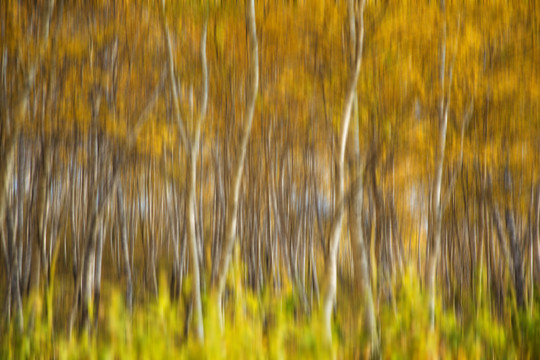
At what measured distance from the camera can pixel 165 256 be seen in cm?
892

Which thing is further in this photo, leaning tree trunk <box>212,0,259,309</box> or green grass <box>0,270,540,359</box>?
leaning tree trunk <box>212,0,259,309</box>

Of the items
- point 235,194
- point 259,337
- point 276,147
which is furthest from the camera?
point 276,147

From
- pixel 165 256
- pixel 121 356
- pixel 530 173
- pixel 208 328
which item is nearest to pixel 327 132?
pixel 530 173

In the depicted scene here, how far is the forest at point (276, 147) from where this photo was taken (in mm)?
3352

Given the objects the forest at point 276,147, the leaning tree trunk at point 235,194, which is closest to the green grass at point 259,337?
the forest at point 276,147

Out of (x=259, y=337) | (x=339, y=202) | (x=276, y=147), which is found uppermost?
(x=276, y=147)

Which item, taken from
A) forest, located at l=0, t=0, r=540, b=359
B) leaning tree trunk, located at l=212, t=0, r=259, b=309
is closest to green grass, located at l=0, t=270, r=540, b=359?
forest, located at l=0, t=0, r=540, b=359

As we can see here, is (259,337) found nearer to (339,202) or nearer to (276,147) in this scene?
(339,202)

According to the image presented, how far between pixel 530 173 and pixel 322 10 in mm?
3157

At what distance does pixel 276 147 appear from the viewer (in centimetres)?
712

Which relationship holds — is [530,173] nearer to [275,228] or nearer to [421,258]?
[421,258]

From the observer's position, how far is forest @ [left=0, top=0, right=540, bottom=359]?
3.35 metres

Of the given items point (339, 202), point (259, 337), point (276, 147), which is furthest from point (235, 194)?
point (276, 147)

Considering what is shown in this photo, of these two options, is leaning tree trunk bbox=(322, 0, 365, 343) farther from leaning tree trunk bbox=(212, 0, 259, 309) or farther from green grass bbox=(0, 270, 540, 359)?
leaning tree trunk bbox=(212, 0, 259, 309)
